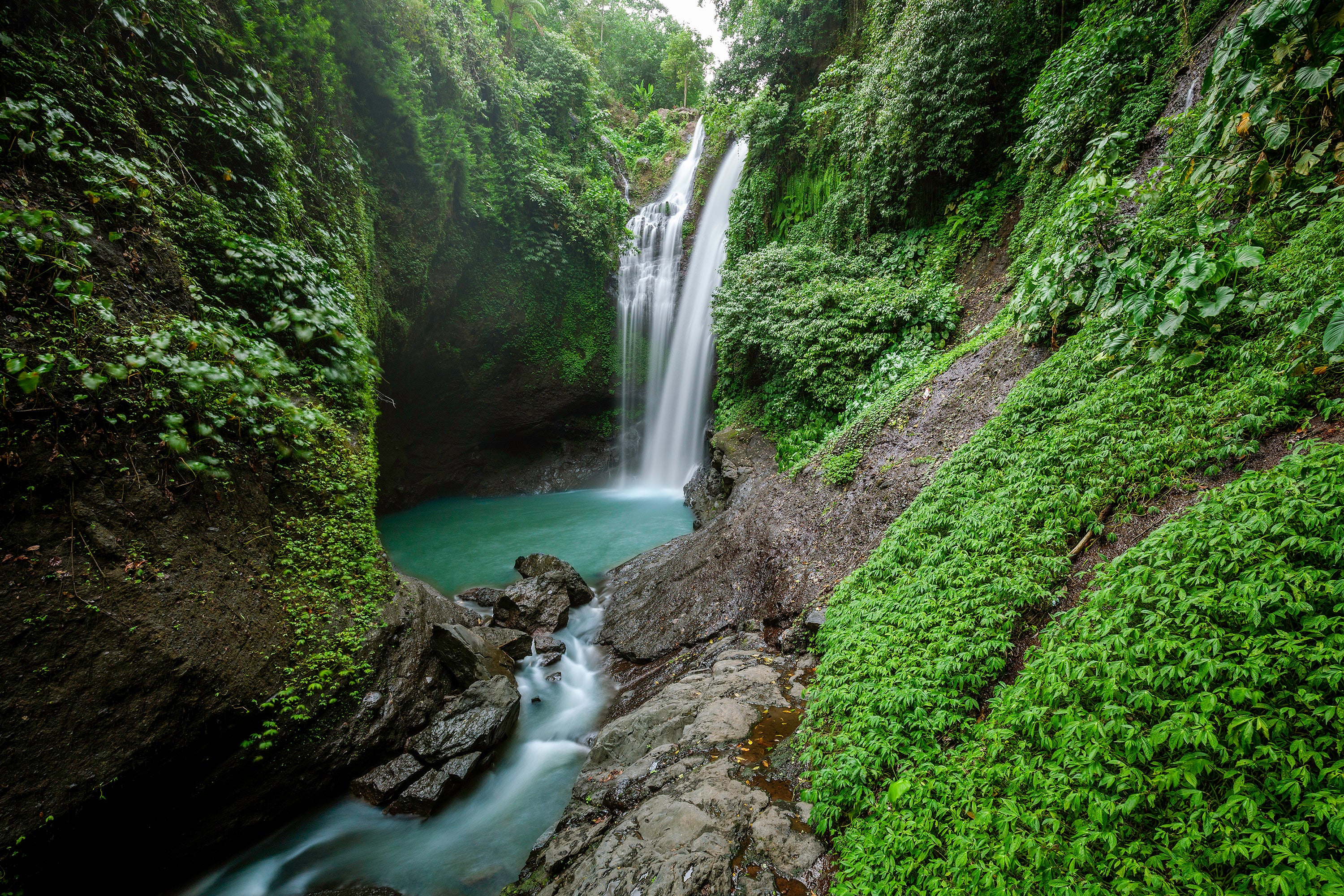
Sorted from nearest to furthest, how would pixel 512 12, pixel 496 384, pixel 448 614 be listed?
pixel 448 614, pixel 512 12, pixel 496 384

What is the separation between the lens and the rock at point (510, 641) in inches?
256

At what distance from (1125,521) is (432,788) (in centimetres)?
577

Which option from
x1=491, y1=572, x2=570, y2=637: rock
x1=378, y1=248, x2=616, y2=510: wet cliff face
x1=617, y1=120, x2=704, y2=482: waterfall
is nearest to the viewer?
x1=491, y1=572, x2=570, y2=637: rock

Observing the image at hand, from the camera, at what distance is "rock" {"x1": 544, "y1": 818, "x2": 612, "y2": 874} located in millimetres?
2980

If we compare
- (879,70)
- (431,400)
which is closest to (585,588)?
(431,400)

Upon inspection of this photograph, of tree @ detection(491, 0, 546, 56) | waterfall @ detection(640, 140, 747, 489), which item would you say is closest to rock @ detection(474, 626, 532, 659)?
waterfall @ detection(640, 140, 747, 489)

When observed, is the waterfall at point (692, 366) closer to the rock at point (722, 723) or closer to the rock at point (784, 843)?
the rock at point (722, 723)

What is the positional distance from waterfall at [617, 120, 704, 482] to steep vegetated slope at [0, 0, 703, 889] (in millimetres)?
9289

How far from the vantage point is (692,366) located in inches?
584

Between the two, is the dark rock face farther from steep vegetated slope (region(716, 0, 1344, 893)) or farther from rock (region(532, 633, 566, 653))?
rock (region(532, 633, 566, 653))

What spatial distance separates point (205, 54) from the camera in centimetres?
510

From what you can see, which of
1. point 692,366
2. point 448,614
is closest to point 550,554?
point 448,614

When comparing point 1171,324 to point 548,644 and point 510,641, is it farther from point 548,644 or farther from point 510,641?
point 510,641

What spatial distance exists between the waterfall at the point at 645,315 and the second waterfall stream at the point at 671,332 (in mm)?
22
